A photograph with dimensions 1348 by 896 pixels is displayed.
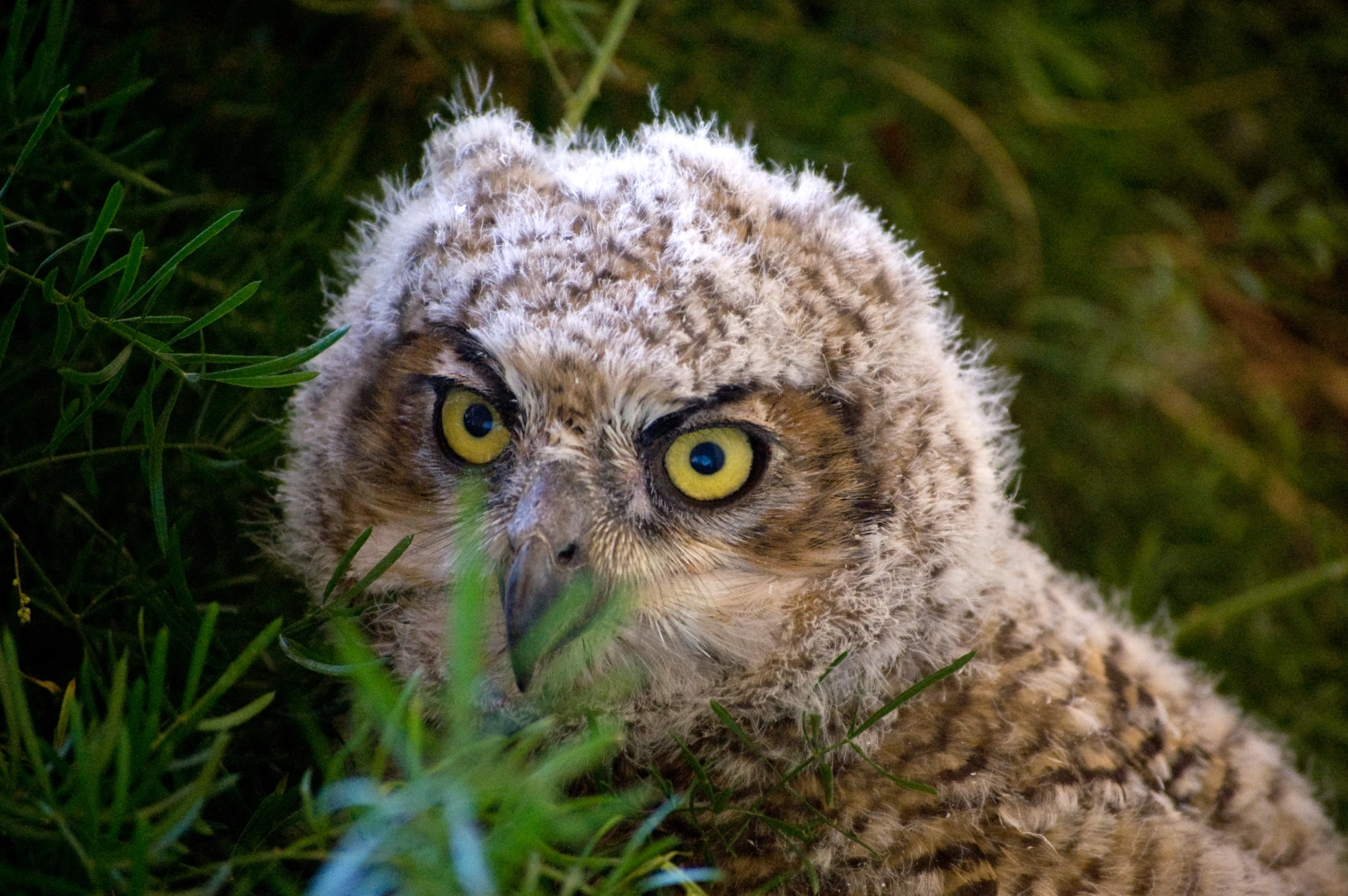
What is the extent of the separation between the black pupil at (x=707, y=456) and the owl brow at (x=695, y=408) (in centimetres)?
Result: 4

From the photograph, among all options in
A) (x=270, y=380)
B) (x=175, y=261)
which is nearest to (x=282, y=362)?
(x=270, y=380)

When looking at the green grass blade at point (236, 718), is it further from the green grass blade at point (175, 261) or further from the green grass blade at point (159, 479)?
the green grass blade at point (175, 261)

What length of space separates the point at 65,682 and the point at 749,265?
1.04 meters

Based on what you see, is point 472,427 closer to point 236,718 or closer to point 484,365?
point 484,365

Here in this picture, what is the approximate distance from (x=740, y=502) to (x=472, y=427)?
36 centimetres

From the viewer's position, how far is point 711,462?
1387mm

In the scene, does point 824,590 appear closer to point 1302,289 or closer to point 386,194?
point 386,194

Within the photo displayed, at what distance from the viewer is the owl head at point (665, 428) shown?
134 cm

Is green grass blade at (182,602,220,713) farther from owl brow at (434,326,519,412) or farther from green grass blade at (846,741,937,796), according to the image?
green grass blade at (846,741,937,796)

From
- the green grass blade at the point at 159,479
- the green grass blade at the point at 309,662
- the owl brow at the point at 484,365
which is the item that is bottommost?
the green grass blade at the point at 309,662

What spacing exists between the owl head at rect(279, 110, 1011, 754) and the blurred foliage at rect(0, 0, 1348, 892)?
0.62 ft

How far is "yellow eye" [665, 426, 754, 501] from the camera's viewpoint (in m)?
1.38

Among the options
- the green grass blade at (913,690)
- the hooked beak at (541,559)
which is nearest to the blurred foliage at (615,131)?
the hooked beak at (541,559)

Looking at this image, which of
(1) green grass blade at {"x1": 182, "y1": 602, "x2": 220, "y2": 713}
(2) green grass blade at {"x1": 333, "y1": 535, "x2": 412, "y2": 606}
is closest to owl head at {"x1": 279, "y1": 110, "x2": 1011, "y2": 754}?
(2) green grass blade at {"x1": 333, "y1": 535, "x2": 412, "y2": 606}
